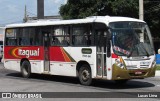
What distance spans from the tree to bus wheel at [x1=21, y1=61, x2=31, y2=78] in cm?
1835

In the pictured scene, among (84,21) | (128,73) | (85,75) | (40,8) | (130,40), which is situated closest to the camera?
(128,73)

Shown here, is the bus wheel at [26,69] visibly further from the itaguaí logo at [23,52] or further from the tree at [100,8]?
the tree at [100,8]

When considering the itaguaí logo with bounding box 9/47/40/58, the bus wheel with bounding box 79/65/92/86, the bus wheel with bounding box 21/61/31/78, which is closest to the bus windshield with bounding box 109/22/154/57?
the bus wheel with bounding box 79/65/92/86

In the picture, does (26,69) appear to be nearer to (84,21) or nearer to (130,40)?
(84,21)

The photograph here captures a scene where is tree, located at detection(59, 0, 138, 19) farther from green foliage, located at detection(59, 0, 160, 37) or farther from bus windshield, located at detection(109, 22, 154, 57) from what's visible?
bus windshield, located at detection(109, 22, 154, 57)

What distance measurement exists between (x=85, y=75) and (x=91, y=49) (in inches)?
46.6

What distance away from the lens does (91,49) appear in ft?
56.5

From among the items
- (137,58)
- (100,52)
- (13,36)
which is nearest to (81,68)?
(100,52)

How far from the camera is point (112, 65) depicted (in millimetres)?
16047

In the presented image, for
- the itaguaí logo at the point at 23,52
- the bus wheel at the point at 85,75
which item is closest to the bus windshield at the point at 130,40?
the bus wheel at the point at 85,75

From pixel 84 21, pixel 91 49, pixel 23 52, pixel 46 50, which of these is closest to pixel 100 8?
pixel 23 52

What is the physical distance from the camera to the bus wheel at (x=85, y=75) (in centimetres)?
1741

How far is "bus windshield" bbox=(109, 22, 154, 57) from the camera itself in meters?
16.3

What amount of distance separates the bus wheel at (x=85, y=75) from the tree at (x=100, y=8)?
2195cm
